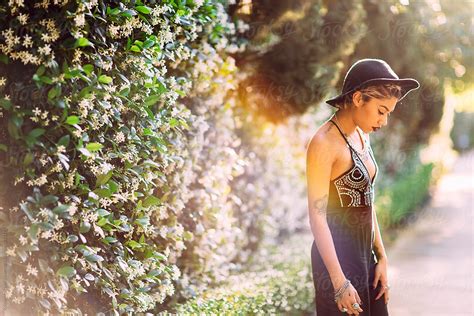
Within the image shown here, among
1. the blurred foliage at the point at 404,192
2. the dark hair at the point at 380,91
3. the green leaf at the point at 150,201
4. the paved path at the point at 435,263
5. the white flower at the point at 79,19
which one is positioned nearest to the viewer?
the white flower at the point at 79,19

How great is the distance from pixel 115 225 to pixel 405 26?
21.6ft

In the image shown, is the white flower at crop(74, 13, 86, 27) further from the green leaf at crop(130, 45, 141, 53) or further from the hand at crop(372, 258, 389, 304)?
the hand at crop(372, 258, 389, 304)

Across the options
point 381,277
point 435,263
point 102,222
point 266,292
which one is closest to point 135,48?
point 102,222

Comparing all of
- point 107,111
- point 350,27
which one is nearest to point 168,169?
point 107,111

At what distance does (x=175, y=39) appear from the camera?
4234 millimetres

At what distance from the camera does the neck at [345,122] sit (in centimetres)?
343

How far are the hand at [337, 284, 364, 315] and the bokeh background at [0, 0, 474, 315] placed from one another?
1041 millimetres

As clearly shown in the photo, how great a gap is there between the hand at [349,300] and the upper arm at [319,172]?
0.37m

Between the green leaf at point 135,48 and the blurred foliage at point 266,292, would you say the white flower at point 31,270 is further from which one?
the blurred foliage at point 266,292

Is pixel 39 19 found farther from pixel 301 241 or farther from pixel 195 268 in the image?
pixel 301 241

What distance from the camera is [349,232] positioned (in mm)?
3389

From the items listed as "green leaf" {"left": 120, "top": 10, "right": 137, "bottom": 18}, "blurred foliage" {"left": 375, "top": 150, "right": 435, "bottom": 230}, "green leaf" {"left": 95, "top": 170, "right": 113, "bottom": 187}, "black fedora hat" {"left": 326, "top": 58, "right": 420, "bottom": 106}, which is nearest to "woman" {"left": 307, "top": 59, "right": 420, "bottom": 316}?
"black fedora hat" {"left": 326, "top": 58, "right": 420, "bottom": 106}

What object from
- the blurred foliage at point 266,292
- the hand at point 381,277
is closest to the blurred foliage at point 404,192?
the blurred foliage at point 266,292

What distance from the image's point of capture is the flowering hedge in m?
2.96
